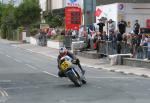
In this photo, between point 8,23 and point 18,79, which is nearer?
point 18,79

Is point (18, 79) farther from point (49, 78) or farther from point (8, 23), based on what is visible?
point (8, 23)

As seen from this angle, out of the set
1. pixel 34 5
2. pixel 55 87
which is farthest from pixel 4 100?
pixel 34 5

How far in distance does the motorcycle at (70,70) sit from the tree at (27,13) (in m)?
60.0

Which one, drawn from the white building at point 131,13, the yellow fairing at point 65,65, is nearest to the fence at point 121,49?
the white building at point 131,13

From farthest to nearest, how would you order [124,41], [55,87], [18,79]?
[124,41], [18,79], [55,87]

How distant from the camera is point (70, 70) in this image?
22.0 meters

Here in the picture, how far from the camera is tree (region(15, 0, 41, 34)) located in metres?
82.1

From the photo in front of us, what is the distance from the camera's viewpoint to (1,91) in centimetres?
2028

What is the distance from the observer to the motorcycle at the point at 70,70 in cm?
2186

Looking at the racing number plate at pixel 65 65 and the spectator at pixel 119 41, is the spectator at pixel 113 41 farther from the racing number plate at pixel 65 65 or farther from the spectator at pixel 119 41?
the racing number plate at pixel 65 65

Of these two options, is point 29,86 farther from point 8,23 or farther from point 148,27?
point 8,23

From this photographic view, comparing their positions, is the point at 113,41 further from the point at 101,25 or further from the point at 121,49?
the point at 101,25

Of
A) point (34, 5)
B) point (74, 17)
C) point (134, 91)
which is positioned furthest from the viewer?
point (34, 5)

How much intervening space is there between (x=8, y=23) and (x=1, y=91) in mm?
70359
